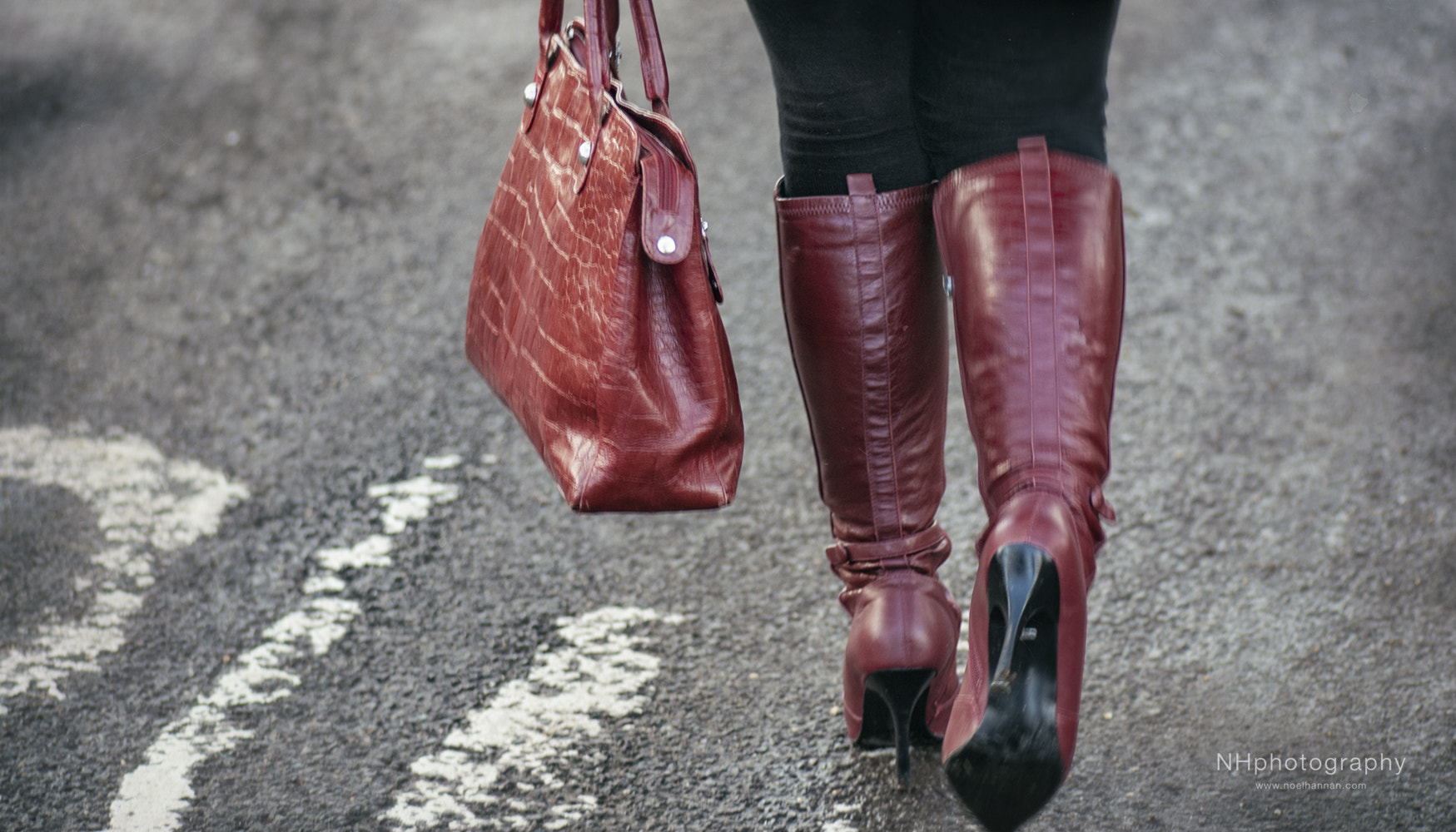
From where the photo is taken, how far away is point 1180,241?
2887 millimetres

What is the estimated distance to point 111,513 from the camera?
214cm

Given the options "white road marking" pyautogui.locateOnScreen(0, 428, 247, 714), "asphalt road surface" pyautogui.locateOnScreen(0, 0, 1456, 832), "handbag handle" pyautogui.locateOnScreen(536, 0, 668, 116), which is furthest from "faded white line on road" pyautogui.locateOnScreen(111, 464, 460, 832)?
"handbag handle" pyautogui.locateOnScreen(536, 0, 668, 116)

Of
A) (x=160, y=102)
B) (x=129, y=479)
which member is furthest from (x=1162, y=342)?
(x=160, y=102)

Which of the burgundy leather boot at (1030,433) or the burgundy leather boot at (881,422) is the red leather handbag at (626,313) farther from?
the burgundy leather boot at (1030,433)

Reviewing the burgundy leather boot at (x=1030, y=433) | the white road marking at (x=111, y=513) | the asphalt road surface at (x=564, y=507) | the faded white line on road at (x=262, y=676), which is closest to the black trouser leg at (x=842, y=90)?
the burgundy leather boot at (x=1030, y=433)

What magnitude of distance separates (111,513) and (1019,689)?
163 centimetres

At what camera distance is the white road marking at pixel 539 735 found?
152 cm

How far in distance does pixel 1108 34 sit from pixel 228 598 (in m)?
1.47

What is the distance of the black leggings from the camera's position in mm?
1235

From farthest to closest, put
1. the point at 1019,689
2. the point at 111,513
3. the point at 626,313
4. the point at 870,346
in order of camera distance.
A: the point at 111,513, the point at 870,346, the point at 626,313, the point at 1019,689

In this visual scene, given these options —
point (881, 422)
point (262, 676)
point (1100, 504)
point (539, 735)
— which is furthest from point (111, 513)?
point (1100, 504)

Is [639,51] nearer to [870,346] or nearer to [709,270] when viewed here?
[709,270]

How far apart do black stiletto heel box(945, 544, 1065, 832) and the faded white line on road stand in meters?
0.97

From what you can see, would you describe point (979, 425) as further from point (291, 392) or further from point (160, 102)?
point (160, 102)
